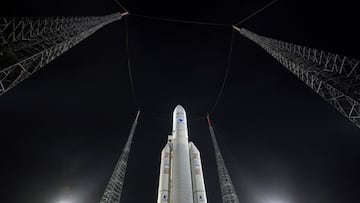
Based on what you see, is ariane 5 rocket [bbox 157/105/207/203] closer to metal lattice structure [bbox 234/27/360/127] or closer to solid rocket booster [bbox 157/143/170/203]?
solid rocket booster [bbox 157/143/170/203]

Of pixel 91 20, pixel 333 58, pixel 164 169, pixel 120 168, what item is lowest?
pixel 164 169

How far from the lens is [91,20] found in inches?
872

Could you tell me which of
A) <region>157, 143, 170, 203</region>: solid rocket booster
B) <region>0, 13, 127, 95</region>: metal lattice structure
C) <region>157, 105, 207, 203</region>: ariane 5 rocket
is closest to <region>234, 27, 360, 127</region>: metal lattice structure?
<region>157, 105, 207, 203</region>: ariane 5 rocket

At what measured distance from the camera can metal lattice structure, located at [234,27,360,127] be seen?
15.8 m

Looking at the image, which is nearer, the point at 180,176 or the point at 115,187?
the point at 180,176

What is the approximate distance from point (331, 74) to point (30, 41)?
1033 inches

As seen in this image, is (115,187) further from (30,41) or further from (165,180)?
(30,41)

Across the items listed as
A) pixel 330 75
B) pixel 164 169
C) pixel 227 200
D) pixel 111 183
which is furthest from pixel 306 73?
pixel 111 183

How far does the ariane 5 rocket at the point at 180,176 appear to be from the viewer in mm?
16197

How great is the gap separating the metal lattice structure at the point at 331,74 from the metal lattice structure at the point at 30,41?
72.8ft

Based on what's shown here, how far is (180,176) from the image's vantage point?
17.0 metres

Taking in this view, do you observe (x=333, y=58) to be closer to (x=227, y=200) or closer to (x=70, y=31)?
(x=227, y=200)

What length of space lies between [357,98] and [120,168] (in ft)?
92.2

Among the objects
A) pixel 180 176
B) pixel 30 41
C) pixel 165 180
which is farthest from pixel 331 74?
pixel 30 41
